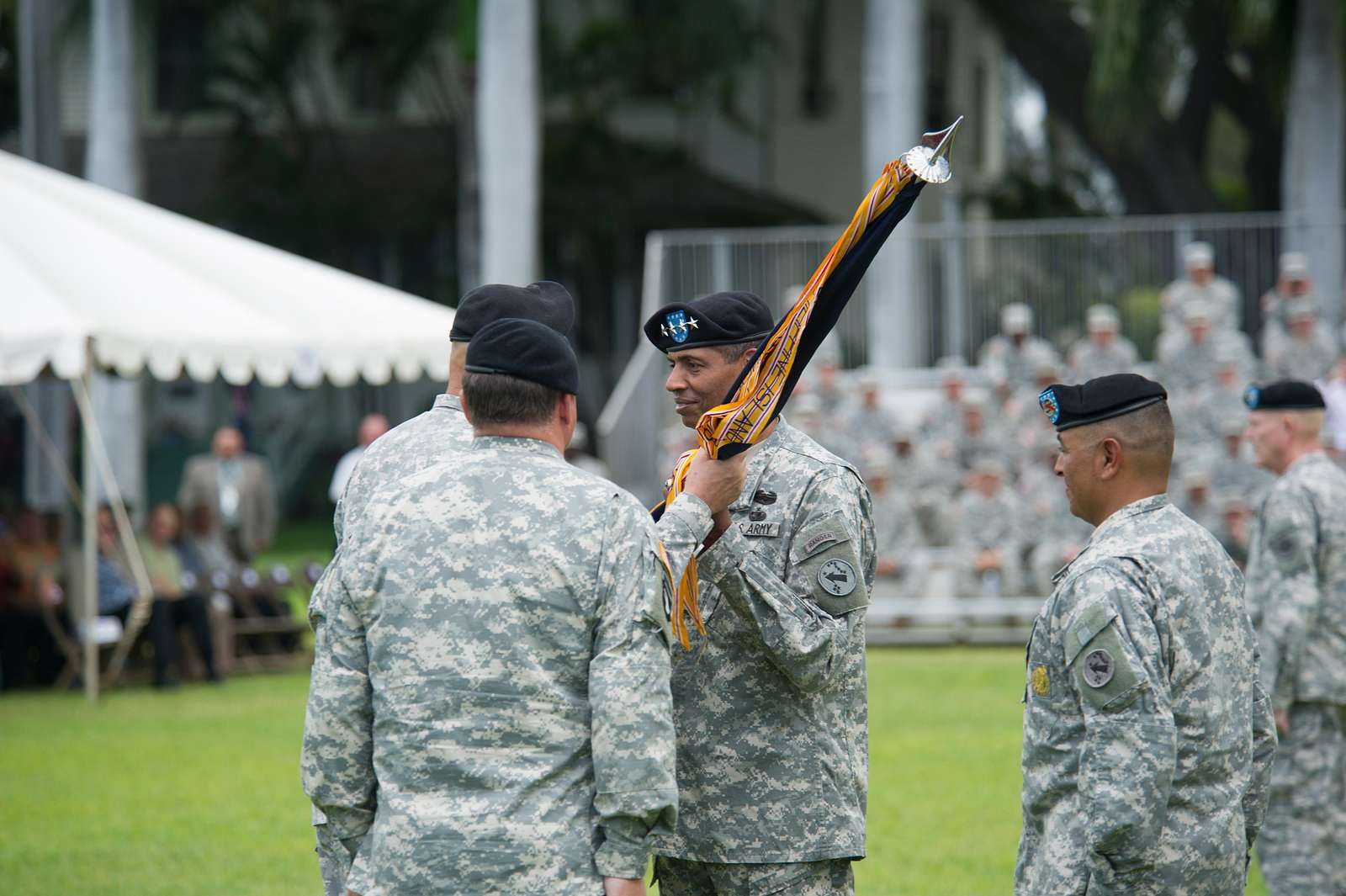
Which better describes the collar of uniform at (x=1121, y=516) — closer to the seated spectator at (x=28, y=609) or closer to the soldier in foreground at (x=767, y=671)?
the soldier in foreground at (x=767, y=671)

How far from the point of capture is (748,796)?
13.1ft

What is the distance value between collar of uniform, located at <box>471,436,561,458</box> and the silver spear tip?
1.02 meters

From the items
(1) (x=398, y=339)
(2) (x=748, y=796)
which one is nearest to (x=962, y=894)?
(2) (x=748, y=796)

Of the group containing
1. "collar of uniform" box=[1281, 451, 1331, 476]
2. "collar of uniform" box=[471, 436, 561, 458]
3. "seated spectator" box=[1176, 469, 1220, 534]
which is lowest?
"seated spectator" box=[1176, 469, 1220, 534]

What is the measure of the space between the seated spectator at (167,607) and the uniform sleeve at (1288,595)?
33.2 ft

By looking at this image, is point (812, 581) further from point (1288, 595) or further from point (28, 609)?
point (28, 609)

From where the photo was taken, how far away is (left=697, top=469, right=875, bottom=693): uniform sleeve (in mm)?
3818

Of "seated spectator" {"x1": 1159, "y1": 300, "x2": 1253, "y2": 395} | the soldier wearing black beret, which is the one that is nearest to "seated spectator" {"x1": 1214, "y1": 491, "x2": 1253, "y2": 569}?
"seated spectator" {"x1": 1159, "y1": 300, "x2": 1253, "y2": 395}

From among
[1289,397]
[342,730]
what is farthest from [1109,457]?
[1289,397]

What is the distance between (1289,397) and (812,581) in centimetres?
299

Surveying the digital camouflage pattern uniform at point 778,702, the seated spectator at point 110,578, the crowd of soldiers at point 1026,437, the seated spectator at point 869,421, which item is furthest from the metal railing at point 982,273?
the digital camouflage pattern uniform at point 778,702

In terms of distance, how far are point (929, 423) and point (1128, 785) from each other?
1317 cm

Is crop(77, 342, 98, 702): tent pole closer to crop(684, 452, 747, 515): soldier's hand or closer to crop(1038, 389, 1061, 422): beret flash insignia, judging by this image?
crop(684, 452, 747, 515): soldier's hand

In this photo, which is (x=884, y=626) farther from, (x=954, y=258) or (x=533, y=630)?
(x=533, y=630)
